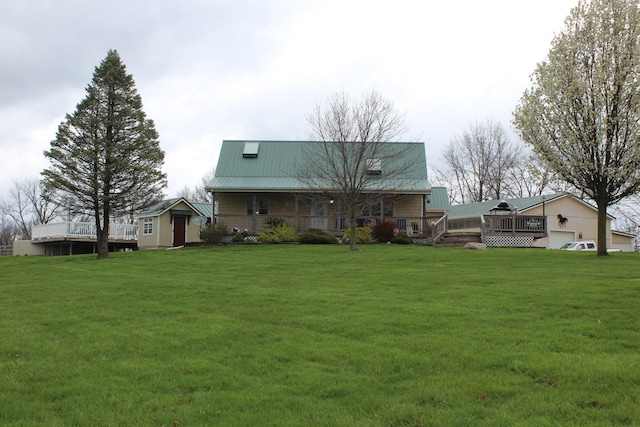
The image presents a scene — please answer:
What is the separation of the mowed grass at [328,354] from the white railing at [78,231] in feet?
78.5

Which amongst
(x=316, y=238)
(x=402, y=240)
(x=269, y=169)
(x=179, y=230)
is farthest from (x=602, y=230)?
(x=179, y=230)

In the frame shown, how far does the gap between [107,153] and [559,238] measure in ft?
104

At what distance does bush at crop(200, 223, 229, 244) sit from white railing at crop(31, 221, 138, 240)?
448 inches

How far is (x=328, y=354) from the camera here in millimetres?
6020

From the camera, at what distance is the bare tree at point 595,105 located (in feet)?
59.9

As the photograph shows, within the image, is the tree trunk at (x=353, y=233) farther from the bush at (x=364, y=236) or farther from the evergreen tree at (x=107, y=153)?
the evergreen tree at (x=107, y=153)

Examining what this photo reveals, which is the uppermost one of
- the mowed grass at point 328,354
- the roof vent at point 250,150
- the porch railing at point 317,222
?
the roof vent at point 250,150

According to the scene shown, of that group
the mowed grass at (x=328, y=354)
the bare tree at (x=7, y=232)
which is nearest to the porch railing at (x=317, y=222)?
the mowed grass at (x=328, y=354)

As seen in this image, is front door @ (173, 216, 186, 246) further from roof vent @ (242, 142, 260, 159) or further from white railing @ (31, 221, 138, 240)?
roof vent @ (242, 142, 260, 159)

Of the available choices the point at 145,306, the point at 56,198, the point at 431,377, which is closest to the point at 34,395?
the point at 431,377

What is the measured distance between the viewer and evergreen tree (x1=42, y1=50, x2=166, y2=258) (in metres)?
23.3

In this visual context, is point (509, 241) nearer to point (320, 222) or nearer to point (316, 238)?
point (316, 238)

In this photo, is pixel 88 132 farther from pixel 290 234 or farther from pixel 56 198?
pixel 290 234

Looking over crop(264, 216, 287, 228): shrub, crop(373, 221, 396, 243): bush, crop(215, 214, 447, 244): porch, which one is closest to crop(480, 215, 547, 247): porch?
crop(215, 214, 447, 244): porch
